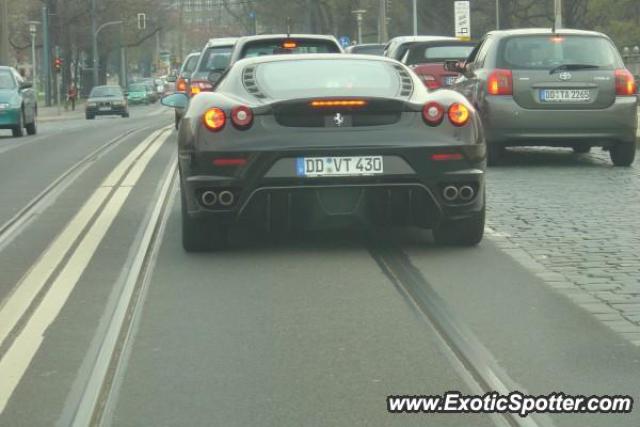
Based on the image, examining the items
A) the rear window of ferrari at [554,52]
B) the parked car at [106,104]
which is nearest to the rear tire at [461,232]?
the rear window of ferrari at [554,52]

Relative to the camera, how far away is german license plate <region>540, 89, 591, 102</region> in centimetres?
1595

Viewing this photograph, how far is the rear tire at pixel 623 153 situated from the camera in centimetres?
1628

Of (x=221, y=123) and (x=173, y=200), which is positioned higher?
(x=221, y=123)

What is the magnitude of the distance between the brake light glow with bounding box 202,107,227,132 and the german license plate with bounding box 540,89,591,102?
7.34 metres

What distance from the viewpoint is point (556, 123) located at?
52.2 ft

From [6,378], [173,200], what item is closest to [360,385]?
[6,378]

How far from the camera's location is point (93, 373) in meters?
6.08

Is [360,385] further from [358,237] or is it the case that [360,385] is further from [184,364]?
[358,237]

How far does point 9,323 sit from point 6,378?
129cm

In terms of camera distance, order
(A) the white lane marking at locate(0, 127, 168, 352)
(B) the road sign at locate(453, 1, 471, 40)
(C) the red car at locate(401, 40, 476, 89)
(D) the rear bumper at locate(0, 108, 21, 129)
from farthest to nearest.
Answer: (B) the road sign at locate(453, 1, 471, 40) → (D) the rear bumper at locate(0, 108, 21, 129) → (C) the red car at locate(401, 40, 476, 89) → (A) the white lane marking at locate(0, 127, 168, 352)

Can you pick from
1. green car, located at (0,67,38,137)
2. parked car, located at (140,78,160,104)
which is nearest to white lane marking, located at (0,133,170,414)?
green car, located at (0,67,38,137)

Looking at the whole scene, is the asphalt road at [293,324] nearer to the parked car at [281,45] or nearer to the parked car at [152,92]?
the parked car at [281,45]

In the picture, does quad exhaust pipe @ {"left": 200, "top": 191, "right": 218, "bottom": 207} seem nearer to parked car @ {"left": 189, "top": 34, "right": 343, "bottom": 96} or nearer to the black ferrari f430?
the black ferrari f430

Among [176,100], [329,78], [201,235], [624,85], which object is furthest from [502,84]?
[201,235]
